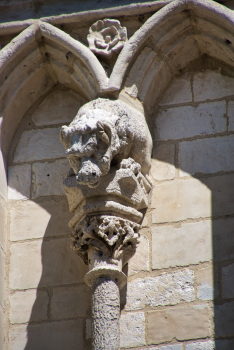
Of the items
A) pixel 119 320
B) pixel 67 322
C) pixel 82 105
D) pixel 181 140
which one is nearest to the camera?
pixel 119 320

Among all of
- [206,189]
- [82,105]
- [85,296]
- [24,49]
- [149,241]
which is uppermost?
[24,49]

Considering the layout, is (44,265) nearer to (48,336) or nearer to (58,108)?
(48,336)

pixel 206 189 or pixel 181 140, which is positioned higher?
pixel 181 140

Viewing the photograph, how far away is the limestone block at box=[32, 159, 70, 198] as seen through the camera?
4246mm

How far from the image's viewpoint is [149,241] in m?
3.98

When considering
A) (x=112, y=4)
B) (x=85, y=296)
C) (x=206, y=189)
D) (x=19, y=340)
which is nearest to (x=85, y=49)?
(x=112, y=4)

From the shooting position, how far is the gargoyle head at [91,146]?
11.7 ft

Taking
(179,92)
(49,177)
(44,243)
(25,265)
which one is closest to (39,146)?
(49,177)

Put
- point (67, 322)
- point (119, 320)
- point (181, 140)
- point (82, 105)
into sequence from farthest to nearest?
point (82, 105), point (181, 140), point (67, 322), point (119, 320)

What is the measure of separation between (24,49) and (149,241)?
1516 millimetres

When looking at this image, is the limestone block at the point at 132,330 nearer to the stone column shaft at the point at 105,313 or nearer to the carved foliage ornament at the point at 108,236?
the stone column shaft at the point at 105,313

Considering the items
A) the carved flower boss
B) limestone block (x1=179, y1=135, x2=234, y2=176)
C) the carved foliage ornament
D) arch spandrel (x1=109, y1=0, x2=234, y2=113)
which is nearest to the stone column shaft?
the carved foliage ornament

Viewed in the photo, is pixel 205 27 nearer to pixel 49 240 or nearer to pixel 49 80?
pixel 49 80

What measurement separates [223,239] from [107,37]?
1490 millimetres
